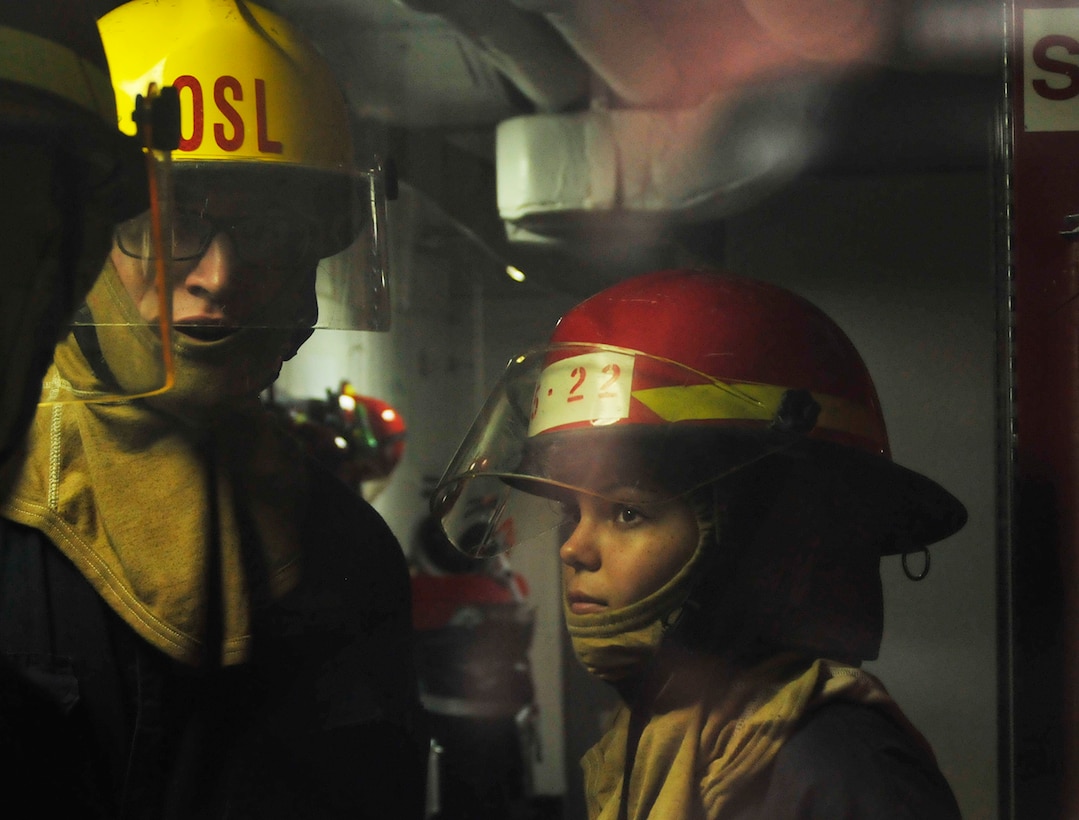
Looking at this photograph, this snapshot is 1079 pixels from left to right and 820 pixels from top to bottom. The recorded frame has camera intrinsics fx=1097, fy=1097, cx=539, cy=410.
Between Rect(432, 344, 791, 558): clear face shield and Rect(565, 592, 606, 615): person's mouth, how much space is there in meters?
0.07

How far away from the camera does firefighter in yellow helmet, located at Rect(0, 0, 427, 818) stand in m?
0.98

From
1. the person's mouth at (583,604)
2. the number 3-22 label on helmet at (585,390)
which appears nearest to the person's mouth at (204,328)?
the number 3-22 label on helmet at (585,390)

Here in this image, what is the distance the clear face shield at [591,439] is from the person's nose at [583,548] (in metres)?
A: 0.03

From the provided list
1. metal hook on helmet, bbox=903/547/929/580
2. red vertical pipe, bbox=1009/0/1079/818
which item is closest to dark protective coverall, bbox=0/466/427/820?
metal hook on helmet, bbox=903/547/929/580

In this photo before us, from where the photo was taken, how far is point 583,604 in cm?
101

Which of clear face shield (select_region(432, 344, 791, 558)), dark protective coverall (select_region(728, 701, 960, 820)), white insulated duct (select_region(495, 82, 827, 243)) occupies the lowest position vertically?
dark protective coverall (select_region(728, 701, 960, 820))

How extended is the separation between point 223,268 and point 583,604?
17.9 inches

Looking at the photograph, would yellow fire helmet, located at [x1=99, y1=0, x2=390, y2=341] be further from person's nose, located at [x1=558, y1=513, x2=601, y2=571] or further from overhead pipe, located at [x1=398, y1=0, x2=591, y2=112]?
person's nose, located at [x1=558, y1=513, x2=601, y2=571]

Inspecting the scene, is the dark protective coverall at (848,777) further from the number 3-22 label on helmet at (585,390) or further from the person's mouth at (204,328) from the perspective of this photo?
the person's mouth at (204,328)

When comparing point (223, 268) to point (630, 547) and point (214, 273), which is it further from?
point (630, 547)

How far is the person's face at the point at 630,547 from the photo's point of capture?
994 millimetres

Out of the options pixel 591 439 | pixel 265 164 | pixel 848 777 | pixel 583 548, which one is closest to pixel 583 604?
pixel 583 548

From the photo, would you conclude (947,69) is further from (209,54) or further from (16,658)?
(16,658)

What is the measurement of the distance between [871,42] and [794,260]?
204 millimetres
